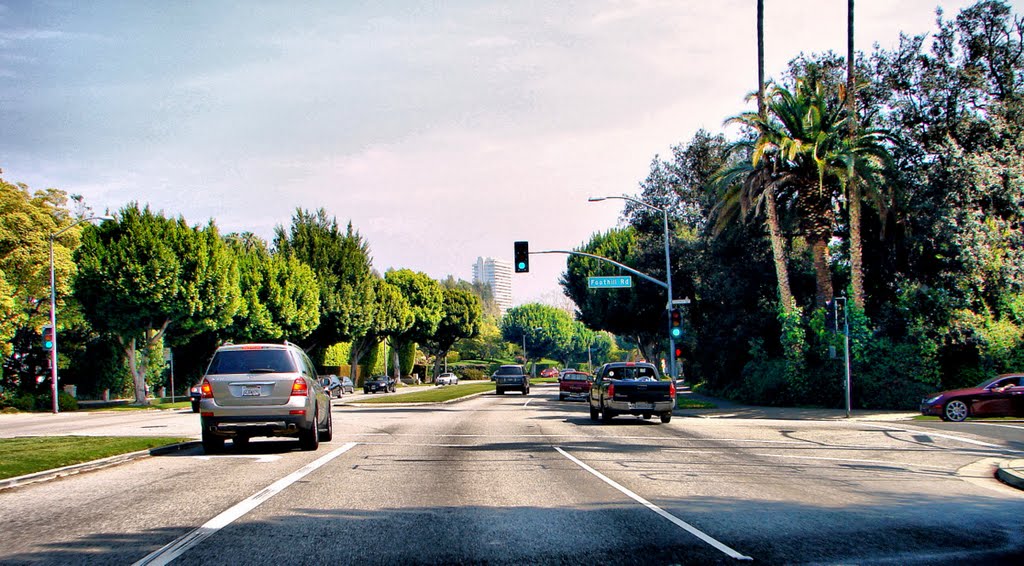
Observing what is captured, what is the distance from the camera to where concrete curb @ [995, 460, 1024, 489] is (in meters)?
12.2

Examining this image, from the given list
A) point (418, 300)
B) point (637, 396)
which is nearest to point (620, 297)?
point (637, 396)

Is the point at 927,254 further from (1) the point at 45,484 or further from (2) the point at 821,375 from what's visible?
(1) the point at 45,484

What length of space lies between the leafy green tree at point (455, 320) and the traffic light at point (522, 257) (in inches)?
2558

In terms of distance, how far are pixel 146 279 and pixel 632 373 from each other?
2902 cm

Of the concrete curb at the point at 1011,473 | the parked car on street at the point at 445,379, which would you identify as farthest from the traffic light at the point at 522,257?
the parked car on street at the point at 445,379

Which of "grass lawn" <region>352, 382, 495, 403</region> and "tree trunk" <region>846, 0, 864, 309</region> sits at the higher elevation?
"tree trunk" <region>846, 0, 864, 309</region>

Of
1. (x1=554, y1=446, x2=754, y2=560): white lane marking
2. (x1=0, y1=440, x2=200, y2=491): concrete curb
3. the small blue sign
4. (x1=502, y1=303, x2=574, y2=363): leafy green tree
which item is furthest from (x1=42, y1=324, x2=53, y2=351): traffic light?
(x1=502, y1=303, x2=574, y2=363): leafy green tree

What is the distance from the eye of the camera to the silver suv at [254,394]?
15078 millimetres

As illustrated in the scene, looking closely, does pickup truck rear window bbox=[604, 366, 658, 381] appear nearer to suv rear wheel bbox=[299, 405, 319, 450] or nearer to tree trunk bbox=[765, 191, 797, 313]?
suv rear wheel bbox=[299, 405, 319, 450]

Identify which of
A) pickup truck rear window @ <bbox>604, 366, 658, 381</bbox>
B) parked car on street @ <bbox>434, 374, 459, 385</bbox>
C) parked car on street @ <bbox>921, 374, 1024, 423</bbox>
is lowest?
parked car on street @ <bbox>434, 374, 459, 385</bbox>

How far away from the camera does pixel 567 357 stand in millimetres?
150250

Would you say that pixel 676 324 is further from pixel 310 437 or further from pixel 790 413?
pixel 310 437

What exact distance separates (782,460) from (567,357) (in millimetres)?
135327

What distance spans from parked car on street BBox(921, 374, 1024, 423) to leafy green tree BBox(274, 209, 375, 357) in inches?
1911
